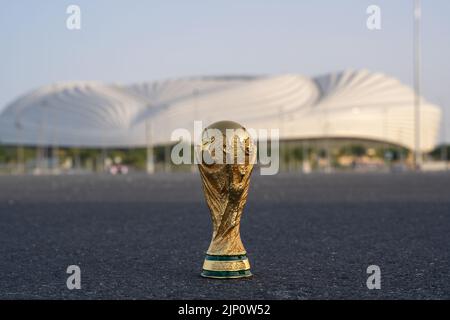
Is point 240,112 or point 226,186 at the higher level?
point 240,112

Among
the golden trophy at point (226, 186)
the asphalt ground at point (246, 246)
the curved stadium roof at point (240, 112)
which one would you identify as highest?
the curved stadium roof at point (240, 112)

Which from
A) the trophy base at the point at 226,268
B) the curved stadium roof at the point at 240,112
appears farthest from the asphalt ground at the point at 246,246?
the curved stadium roof at the point at 240,112

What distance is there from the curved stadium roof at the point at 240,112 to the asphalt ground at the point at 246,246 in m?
90.6

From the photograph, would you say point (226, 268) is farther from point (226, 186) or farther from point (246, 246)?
point (246, 246)

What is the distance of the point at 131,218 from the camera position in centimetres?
1458

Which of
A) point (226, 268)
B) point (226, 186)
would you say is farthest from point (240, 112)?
point (226, 268)

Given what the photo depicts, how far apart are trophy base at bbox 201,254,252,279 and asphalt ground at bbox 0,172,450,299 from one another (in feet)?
0.36

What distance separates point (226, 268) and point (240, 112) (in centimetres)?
10493

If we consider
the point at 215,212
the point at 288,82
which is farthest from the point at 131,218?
the point at 288,82

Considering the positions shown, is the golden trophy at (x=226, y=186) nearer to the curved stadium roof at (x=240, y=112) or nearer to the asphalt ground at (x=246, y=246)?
the asphalt ground at (x=246, y=246)

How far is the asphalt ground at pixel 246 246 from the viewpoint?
6.52m

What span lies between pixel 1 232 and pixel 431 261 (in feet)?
21.8

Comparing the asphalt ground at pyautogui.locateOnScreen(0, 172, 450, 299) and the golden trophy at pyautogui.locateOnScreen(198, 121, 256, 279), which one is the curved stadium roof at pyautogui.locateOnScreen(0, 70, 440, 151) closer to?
the asphalt ground at pyautogui.locateOnScreen(0, 172, 450, 299)

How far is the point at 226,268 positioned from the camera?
718cm
